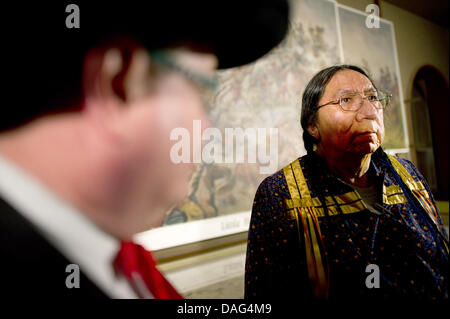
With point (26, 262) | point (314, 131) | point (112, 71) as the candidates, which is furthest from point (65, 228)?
point (314, 131)

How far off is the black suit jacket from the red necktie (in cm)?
9

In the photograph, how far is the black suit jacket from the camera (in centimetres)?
47

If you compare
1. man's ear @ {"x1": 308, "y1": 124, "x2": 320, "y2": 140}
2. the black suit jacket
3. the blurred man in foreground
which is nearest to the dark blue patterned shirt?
man's ear @ {"x1": 308, "y1": 124, "x2": 320, "y2": 140}

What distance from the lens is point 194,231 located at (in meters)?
0.90

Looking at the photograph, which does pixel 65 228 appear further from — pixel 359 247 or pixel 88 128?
pixel 359 247

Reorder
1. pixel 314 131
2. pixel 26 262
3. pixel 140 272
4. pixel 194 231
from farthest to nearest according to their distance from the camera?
1. pixel 194 231
2. pixel 314 131
3. pixel 140 272
4. pixel 26 262

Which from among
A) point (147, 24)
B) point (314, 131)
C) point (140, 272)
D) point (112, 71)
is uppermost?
point (147, 24)

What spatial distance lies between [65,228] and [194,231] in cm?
45

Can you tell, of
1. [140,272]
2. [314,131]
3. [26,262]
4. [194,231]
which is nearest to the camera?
[26,262]

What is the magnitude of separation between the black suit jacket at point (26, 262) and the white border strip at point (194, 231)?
1.03 ft

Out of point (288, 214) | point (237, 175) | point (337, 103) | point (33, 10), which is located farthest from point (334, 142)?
point (33, 10)

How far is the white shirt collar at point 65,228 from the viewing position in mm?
488
